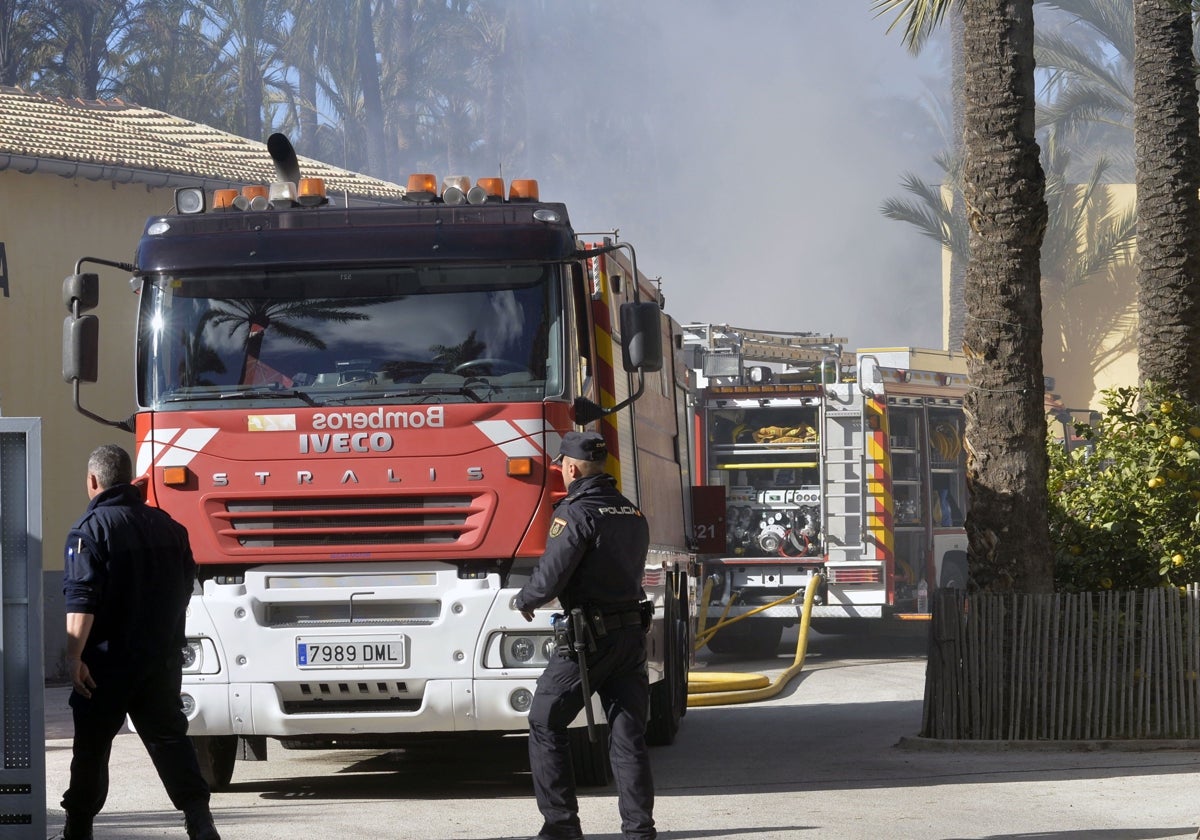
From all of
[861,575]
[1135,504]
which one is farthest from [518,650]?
[861,575]

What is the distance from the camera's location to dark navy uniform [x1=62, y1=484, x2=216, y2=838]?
22.6 feet

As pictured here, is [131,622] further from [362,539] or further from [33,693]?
[362,539]

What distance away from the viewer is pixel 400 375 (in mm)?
8664

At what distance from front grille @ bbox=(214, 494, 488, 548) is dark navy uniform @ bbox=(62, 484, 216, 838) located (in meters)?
1.36

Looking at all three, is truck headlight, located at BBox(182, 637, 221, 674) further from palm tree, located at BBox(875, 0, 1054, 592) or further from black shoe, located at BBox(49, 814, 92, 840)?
palm tree, located at BBox(875, 0, 1054, 592)

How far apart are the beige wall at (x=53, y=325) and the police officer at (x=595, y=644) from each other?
12056 mm

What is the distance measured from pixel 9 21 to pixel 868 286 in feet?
121

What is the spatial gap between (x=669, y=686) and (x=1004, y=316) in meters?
3.09

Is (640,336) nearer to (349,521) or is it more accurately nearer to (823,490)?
(349,521)

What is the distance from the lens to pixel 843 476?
1802 cm

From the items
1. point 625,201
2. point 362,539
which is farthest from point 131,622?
point 625,201

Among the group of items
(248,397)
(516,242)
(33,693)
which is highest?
(516,242)

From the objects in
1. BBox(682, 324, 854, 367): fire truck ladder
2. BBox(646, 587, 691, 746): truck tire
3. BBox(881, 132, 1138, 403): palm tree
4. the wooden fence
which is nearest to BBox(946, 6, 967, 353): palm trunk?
BBox(881, 132, 1138, 403): palm tree

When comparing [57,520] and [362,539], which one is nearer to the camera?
[362,539]
